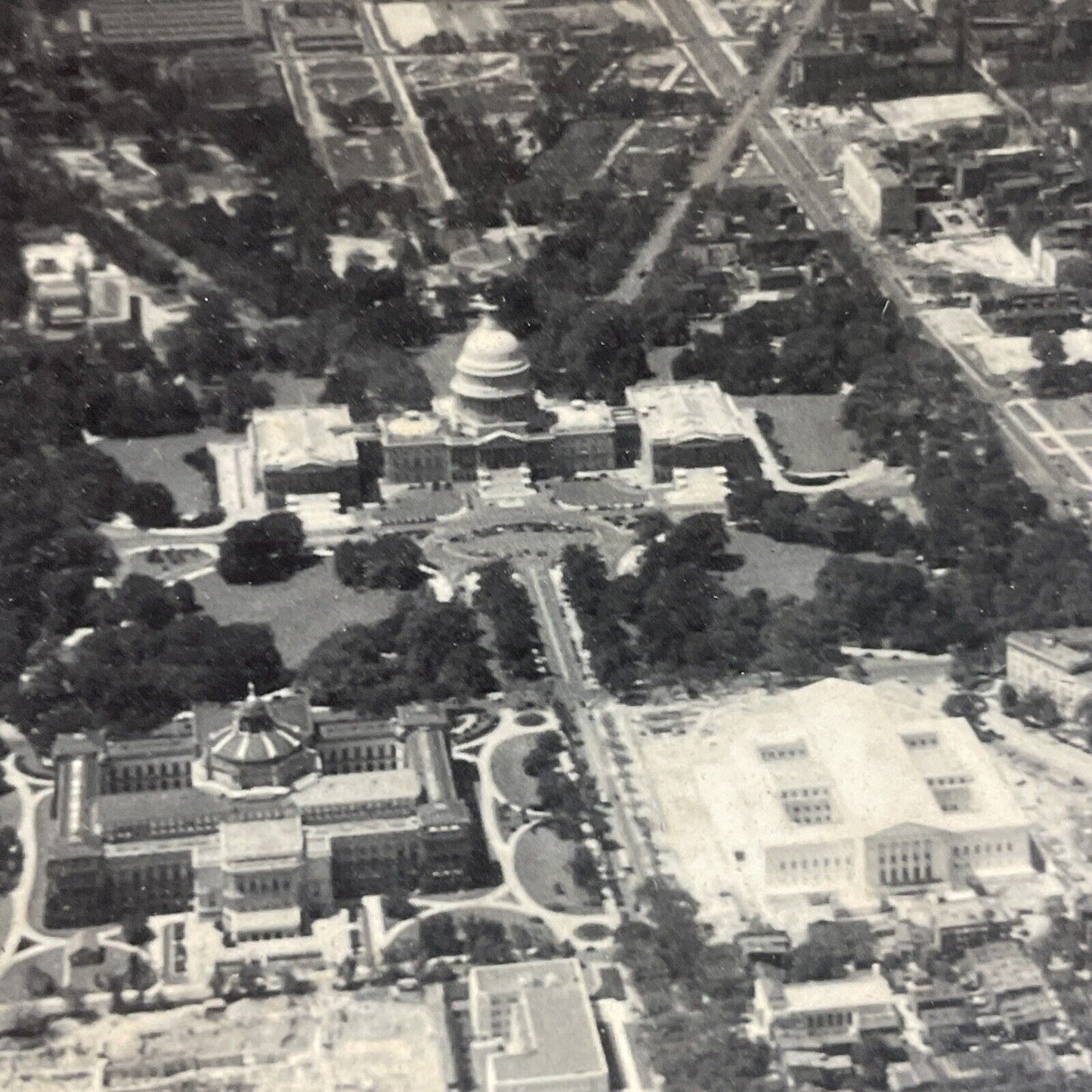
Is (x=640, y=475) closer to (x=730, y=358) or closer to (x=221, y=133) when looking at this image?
(x=730, y=358)

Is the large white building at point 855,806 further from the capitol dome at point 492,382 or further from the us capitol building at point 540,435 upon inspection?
the capitol dome at point 492,382

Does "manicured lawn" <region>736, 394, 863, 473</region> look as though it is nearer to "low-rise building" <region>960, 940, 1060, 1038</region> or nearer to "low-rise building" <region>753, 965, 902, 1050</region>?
"low-rise building" <region>960, 940, 1060, 1038</region>

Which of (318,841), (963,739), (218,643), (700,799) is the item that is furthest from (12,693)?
(963,739)

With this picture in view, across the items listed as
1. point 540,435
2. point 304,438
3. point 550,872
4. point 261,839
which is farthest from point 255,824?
point 540,435

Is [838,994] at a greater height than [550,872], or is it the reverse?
[550,872]

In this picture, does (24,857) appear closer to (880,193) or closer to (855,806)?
(855,806)

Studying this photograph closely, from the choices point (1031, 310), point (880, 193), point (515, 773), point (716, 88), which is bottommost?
point (515, 773)
